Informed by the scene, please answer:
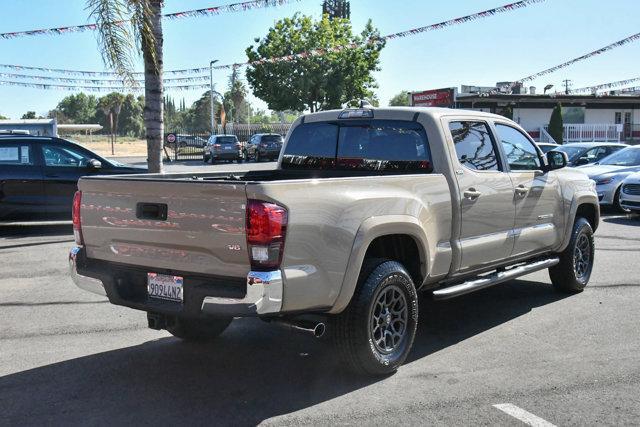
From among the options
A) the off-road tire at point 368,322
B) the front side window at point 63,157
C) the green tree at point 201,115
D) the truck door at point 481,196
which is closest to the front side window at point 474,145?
the truck door at point 481,196

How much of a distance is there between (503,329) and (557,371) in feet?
3.94

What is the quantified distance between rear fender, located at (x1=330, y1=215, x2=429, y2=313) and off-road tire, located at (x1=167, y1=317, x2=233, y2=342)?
1.46 m

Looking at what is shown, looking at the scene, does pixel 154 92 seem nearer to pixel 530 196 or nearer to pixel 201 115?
pixel 530 196

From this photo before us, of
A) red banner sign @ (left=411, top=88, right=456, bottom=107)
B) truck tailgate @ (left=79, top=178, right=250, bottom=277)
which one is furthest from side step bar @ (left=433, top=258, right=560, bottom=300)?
red banner sign @ (left=411, top=88, right=456, bottom=107)

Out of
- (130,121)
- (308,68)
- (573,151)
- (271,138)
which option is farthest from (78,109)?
(573,151)

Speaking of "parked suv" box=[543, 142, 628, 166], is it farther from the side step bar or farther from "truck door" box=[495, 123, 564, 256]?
the side step bar

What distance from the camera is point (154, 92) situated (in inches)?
475

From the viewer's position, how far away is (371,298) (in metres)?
4.66

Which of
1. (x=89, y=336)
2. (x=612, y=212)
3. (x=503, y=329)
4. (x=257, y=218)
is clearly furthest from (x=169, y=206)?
(x=612, y=212)

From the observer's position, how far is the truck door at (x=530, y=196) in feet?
20.9

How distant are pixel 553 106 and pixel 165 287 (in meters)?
45.4

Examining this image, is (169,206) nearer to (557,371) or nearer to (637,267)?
(557,371)

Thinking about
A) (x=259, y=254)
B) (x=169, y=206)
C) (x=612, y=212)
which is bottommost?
(x=612, y=212)

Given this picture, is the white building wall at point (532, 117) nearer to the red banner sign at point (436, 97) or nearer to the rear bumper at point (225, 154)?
the red banner sign at point (436, 97)
